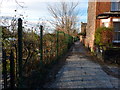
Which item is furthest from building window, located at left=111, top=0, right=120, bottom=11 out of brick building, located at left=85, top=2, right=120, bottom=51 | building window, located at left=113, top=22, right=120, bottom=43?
building window, located at left=113, top=22, right=120, bottom=43

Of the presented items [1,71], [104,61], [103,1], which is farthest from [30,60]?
[103,1]

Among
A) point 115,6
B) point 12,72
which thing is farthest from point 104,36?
point 12,72

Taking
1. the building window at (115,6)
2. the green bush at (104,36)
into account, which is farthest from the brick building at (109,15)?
the green bush at (104,36)

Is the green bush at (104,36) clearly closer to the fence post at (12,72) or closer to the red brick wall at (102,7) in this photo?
the red brick wall at (102,7)

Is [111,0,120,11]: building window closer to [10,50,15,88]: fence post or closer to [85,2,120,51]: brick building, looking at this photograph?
[85,2,120,51]: brick building

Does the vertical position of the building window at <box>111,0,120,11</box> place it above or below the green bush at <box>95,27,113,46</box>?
above

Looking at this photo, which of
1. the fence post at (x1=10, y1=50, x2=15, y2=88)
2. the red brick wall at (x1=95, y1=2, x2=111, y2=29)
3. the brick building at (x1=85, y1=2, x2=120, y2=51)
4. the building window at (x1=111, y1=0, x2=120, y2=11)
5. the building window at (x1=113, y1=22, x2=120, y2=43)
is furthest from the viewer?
the red brick wall at (x1=95, y1=2, x2=111, y2=29)

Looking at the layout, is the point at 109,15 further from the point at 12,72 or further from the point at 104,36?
the point at 12,72

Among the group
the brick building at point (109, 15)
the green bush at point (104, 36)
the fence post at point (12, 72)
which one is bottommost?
the fence post at point (12, 72)

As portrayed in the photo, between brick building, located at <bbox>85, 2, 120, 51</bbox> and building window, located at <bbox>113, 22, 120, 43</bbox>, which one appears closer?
brick building, located at <bbox>85, 2, 120, 51</bbox>

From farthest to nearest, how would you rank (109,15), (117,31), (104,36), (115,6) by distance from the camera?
1. (115,6)
2. (117,31)
3. (109,15)
4. (104,36)

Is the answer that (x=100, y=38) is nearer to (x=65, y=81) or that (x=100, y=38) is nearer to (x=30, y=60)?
(x=65, y=81)

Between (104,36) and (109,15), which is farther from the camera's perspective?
(109,15)

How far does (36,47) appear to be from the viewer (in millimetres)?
6043
